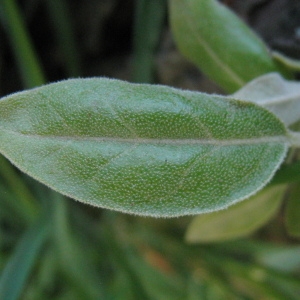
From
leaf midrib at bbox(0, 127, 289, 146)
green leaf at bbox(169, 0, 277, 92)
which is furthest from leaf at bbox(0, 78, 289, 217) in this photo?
green leaf at bbox(169, 0, 277, 92)

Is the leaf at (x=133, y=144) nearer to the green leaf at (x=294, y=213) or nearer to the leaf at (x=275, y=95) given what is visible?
the leaf at (x=275, y=95)

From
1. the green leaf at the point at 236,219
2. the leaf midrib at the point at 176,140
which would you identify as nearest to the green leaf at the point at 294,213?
the green leaf at the point at 236,219

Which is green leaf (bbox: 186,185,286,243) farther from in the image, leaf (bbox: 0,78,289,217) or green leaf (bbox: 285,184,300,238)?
leaf (bbox: 0,78,289,217)

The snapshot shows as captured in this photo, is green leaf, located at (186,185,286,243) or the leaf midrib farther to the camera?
green leaf, located at (186,185,286,243)

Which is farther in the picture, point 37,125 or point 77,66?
point 77,66

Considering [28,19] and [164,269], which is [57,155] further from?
[164,269]

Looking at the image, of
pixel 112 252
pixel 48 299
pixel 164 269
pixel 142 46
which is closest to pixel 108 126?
pixel 142 46
